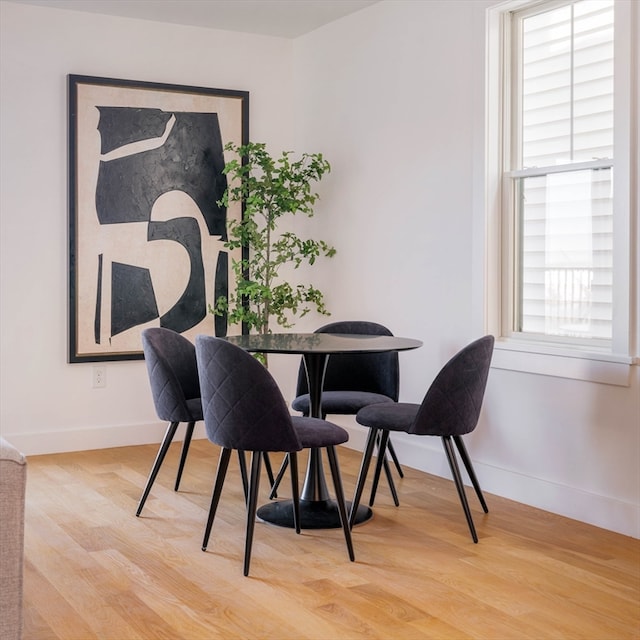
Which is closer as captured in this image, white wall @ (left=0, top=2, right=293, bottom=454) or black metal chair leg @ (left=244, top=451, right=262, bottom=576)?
black metal chair leg @ (left=244, top=451, right=262, bottom=576)

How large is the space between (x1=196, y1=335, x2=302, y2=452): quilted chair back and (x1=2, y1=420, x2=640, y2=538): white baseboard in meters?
1.33

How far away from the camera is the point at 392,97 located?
15.7 ft

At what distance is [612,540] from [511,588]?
72 centimetres

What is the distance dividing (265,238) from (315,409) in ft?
6.39

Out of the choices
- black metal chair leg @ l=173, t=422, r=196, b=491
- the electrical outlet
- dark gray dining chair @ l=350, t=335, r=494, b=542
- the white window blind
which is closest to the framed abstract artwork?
the electrical outlet

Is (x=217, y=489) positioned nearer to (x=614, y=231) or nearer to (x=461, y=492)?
(x=461, y=492)

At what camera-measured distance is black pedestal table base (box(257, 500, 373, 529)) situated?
3.61 meters

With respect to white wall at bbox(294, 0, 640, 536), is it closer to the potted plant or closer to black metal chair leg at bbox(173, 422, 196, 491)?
the potted plant

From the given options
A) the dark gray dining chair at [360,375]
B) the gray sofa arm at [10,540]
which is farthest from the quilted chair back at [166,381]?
the gray sofa arm at [10,540]

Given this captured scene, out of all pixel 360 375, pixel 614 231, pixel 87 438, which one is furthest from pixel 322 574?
pixel 87 438

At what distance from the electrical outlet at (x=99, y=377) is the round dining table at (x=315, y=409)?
1622 mm

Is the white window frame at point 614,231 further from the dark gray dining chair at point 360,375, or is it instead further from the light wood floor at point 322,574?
the light wood floor at point 322,574

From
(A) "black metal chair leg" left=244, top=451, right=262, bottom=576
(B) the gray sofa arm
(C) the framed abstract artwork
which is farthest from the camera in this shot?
(C) the framed abstract artwork

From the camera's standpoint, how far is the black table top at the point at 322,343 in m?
3.38
